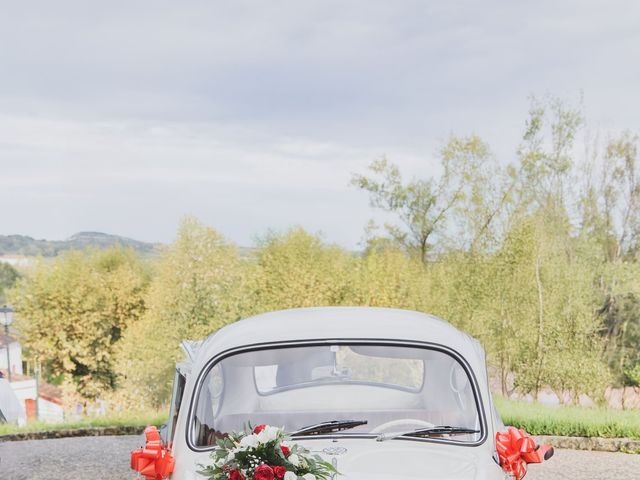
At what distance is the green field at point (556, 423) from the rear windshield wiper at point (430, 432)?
7576 millimetres

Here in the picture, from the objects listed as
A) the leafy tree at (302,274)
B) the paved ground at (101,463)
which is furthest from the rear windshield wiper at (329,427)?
the leafy tree at (302,274)

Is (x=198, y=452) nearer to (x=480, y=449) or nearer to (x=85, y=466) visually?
(x=480, y=449)

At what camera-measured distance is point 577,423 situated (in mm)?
11039

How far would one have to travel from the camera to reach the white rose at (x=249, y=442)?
11.6 feet

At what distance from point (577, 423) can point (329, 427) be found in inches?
313

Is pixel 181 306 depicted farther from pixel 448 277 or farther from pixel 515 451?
pixel 515 451

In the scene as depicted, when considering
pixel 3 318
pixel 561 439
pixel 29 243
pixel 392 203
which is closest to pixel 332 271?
pixel 392 203

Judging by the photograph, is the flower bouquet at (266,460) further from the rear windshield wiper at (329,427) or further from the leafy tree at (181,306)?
the leafy tree at (181,306)

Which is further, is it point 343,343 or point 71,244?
point 71,244

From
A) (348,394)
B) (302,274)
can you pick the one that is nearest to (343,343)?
(348,394)

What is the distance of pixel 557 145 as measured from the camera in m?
42.8

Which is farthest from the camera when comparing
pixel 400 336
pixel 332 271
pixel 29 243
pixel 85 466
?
pixel 29 243

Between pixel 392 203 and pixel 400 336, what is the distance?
41929 mm

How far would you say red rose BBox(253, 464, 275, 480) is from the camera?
11.1ft
